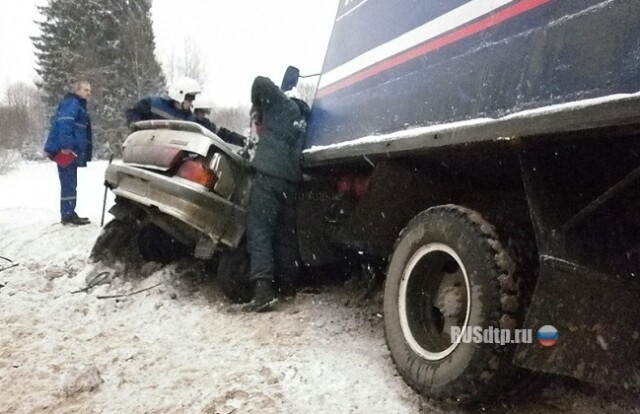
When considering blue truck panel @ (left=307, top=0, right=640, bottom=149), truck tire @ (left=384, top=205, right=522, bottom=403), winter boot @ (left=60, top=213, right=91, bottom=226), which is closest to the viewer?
blue truck panel @ (left=307, top=0, right=640, bottom=149)

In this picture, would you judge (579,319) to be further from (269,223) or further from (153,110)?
(153,110)

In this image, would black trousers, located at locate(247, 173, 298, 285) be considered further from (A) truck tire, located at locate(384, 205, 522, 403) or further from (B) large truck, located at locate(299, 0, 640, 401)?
(A) truck tire, located at locate(384, 205, 522, 403)

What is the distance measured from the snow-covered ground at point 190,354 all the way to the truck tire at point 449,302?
0.17 metres

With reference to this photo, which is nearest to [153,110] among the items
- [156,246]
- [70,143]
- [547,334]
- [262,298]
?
[70,143]

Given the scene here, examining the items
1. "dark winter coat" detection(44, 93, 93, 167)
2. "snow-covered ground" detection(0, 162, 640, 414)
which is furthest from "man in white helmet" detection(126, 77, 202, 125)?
"snow-covered ground" detection(0, 162, 640, 414)

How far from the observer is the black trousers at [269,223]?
11.9 feet

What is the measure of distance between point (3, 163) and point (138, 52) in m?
11.3

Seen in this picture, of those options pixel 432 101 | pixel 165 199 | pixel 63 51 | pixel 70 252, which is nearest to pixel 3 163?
pixel 63 51

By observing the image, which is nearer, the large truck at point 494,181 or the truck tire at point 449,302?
the large truck at point 494,181

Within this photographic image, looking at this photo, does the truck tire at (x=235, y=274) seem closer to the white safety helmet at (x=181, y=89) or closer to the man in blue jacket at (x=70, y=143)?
the white safety helmet at (x=181, y=89)

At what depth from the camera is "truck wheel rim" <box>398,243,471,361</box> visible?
2.37 m

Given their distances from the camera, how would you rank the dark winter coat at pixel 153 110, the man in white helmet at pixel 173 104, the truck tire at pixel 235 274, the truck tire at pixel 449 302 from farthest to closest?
1. the man in white helmet at pixel 173 104
2. the dark winter coat at pixel 153 110
3. the truck tire at pixel 235 274
4. the truck tire at pixel 449 302

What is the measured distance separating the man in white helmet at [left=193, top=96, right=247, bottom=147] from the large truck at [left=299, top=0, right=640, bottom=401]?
10.1 feet

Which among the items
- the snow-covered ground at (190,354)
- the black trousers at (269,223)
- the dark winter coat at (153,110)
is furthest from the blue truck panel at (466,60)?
the dark winter coat at (153,110)
